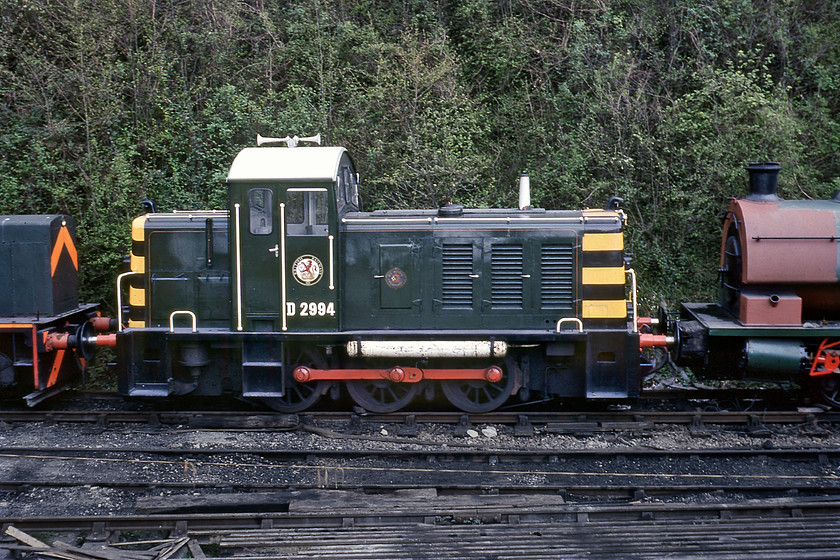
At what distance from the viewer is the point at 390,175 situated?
43.6 feet

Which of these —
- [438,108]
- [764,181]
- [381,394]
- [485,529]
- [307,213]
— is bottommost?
[485,529]

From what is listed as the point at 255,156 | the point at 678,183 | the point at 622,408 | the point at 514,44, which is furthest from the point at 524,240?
the point at 514,44

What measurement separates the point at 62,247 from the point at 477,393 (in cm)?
610

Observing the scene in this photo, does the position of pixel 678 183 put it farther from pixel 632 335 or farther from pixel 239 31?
pixel 239 31

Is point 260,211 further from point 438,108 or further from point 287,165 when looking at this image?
point 438,108

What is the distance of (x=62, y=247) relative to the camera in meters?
10.3

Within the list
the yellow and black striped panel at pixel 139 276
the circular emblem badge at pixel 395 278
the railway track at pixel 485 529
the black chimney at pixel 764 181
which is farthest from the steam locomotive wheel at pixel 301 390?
the black chimney at pixel 764 181

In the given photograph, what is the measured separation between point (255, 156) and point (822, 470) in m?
7.28

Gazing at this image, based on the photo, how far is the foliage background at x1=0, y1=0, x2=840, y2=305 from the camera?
1265 centimetres

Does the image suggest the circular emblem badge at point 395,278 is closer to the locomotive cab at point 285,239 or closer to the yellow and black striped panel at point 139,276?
the locomotive cab at point 285,239

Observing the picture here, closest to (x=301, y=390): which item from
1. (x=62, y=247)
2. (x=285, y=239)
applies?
(x=285, y=239)

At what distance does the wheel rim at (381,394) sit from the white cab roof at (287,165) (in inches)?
107

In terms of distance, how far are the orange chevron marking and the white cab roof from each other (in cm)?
312

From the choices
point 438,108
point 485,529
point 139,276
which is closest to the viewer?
point 485,529
